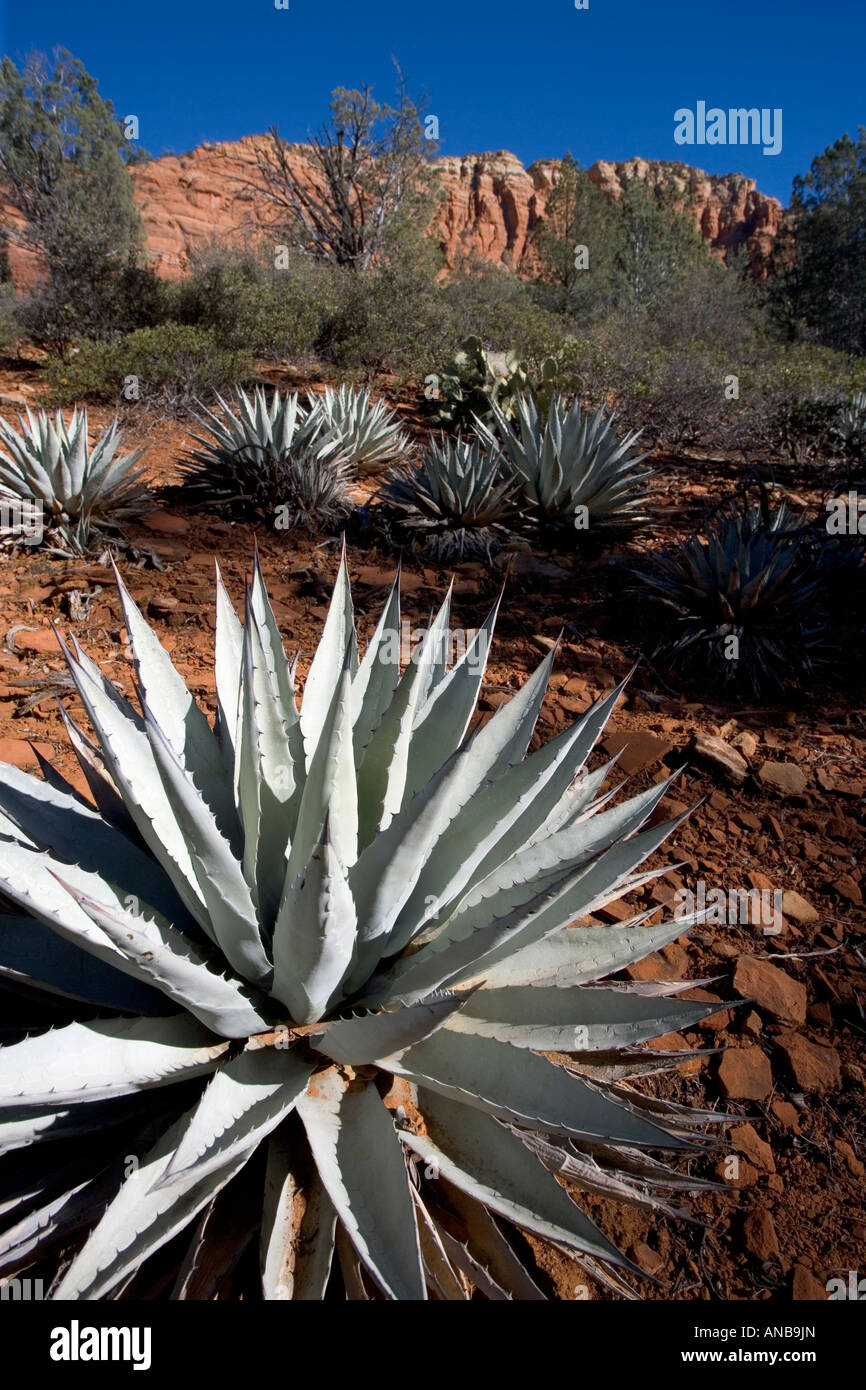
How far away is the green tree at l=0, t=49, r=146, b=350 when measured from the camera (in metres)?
11.2

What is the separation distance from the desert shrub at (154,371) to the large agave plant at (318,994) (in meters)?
7.52

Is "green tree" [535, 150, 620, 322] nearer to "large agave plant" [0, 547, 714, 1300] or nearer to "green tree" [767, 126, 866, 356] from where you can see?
"green tree" [767, 126, 866, 356]

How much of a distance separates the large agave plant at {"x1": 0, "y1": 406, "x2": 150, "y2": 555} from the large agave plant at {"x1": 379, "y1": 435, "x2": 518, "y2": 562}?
1731mm

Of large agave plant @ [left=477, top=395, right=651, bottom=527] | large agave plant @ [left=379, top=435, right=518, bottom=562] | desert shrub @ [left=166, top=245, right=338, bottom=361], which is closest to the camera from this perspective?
large agave plant @ [left=379, top=435, right=518, bottom=562]

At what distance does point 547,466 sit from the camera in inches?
207

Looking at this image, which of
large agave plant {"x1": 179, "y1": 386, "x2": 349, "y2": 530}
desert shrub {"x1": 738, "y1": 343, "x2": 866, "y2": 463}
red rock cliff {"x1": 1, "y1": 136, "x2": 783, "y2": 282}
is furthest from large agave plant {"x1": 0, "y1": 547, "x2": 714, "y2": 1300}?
red rock cliff {"x1": 1, "y1": 136, "x2": 783, "y2": 282}

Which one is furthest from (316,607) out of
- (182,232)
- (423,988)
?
(182,232)

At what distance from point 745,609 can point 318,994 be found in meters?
3.10

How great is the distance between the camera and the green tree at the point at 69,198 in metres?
11.2

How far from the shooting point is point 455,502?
16.3 feet

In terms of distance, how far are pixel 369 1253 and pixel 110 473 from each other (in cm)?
471

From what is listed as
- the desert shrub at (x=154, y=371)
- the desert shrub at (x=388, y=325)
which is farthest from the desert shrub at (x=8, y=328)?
the desert shrub at (x=388, y=325)

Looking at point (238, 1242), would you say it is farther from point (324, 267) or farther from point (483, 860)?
point (324, 267)

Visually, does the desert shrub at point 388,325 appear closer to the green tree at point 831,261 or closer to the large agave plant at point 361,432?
the large agave plant at point 361,432
